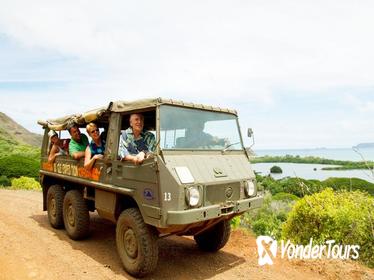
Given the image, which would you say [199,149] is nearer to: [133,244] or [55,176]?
[133,244]

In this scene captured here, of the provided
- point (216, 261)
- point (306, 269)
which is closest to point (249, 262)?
point (216, 261)

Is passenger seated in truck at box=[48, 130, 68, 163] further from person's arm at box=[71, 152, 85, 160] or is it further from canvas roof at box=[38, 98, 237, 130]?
person's arm at box=[71, 152, 85, 160]

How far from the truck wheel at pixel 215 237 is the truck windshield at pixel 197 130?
1.55m

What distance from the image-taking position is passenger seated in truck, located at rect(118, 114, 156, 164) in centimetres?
582

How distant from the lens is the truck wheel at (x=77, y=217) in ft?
23.5

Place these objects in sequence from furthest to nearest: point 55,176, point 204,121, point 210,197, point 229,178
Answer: point 55,176 → point 204,121 → point 229,178 → point 210,197

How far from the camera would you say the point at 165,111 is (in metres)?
5.48

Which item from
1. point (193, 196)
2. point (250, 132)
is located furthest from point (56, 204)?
point (250, 132)

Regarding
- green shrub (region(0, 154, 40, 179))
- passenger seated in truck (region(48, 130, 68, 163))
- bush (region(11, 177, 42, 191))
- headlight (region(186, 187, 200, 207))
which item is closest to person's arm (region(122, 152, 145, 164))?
headlight (region(186, 187, 200, 207))

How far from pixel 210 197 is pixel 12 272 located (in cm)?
347

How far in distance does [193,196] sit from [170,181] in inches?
15.7

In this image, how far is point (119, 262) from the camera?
20.5 ft

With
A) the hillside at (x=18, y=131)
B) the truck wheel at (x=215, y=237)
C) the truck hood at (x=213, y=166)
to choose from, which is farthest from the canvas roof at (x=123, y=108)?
the hillside at (x=18, y=131)

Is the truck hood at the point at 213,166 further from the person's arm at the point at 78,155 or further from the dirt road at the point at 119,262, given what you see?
the person's arm at the point at 78,155
